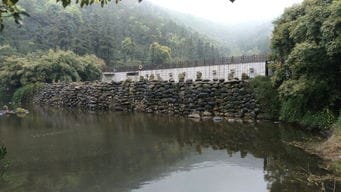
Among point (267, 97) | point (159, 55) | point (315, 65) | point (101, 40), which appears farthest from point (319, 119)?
point (101, 40)

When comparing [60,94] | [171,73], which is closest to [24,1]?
[60,94]

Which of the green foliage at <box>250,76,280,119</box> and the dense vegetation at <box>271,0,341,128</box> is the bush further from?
the green foliage at <box>250,76,280,119</box>

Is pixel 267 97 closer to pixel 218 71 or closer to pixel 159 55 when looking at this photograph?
pixel 218 71

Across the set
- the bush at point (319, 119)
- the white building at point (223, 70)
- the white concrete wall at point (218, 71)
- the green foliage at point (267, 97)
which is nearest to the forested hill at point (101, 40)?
the white building at point (223, 70)

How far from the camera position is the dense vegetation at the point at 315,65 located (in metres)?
14.9

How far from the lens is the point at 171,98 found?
89.4 ft

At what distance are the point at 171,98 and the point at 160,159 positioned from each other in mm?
14201

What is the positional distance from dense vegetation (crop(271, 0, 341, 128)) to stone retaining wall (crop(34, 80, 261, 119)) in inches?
166

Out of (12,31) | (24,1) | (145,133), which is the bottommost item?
(145,133)

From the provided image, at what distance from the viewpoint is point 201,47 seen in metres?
72.2

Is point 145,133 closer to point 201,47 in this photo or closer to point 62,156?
point 62,156

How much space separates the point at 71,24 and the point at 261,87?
54.8 meters

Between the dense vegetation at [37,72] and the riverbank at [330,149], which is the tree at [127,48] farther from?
the riverbank at [330,149]

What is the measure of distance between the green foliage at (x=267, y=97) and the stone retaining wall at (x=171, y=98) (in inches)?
17.6
